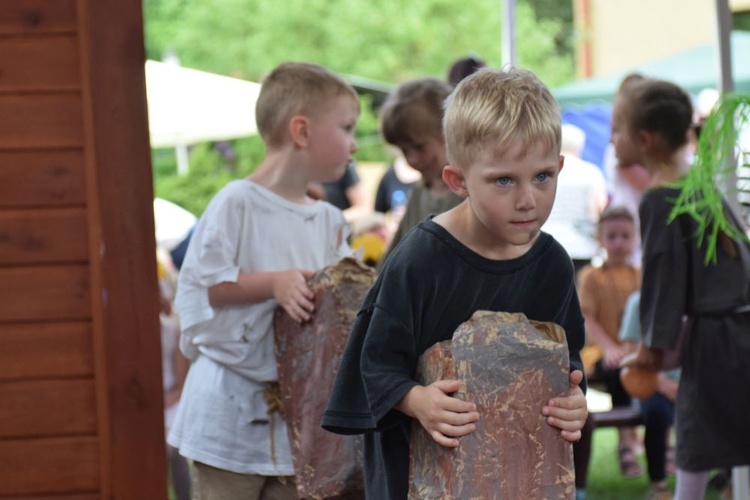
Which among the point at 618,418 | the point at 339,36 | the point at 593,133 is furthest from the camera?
the point at 339,36

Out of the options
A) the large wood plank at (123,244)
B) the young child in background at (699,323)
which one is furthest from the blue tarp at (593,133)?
the large wood plank at (123,244)

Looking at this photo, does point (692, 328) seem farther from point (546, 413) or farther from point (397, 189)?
point (397, 189)

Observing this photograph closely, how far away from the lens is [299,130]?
396cm

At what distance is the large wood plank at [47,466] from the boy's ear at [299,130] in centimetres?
110

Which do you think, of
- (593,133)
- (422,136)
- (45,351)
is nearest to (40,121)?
(45,351)

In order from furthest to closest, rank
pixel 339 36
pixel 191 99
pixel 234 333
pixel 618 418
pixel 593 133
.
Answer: pixel 339 36
pixel 191 99
pixel 593 133
pixel 618 418
pixel 234 333

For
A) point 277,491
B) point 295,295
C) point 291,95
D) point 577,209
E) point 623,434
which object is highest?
point 291,95

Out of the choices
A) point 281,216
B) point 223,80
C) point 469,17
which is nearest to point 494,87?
point 281,216

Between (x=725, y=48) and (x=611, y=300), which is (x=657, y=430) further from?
(x=725, y=48)

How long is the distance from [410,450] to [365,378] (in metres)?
0.20

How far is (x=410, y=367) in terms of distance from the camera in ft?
8.94

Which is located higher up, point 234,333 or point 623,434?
point 234,333

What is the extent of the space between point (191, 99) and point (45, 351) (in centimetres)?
843

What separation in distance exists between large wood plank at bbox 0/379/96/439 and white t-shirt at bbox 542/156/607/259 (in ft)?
15.6
